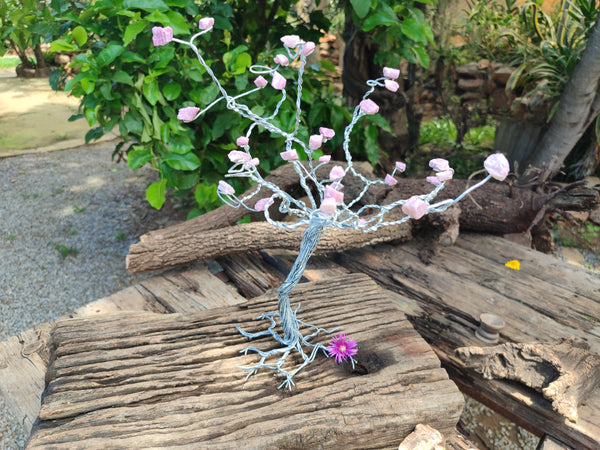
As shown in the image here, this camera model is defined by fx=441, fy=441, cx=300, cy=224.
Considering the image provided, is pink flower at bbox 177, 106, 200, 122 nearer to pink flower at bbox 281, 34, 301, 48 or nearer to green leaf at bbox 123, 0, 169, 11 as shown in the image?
pink flower at bbox 281, 34, 301, 48

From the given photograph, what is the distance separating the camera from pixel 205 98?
254 centimetres

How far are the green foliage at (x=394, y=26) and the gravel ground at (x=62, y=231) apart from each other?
2203mm

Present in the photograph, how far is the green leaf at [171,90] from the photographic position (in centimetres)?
253

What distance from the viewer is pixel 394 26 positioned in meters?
2.57

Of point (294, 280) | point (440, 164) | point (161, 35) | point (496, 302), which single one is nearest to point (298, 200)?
point (294, 280)

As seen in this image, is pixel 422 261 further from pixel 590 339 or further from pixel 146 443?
pixel 146 443

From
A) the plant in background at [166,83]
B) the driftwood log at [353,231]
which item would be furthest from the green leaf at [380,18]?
the driftwood log at [353,231]

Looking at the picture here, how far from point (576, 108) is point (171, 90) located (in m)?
2.93

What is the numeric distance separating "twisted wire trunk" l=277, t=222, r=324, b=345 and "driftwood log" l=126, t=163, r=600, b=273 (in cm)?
80

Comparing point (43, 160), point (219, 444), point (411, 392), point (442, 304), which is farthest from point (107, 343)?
point (43, 160)

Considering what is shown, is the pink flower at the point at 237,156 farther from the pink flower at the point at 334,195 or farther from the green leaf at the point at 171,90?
the green leaf at the point at 171,90

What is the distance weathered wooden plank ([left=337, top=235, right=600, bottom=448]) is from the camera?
1.51 metres

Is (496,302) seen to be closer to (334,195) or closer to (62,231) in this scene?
(334,195)

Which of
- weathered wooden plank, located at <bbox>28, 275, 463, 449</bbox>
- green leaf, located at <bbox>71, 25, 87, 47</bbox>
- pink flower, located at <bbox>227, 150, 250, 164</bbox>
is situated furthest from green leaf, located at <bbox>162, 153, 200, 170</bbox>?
pink flower, located at <bbox>227, 150, 250, 164</bbox>
